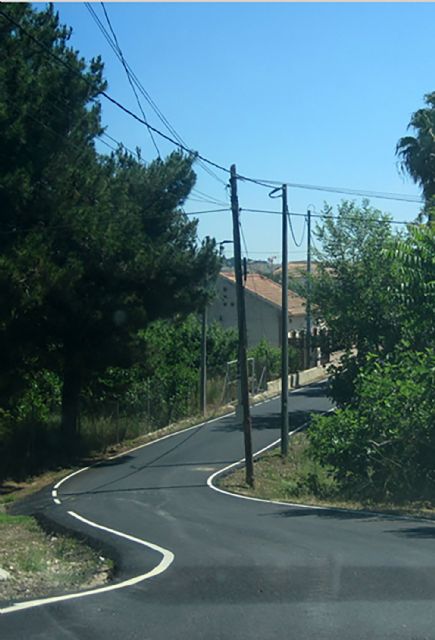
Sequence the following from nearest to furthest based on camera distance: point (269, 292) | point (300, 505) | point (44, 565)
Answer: point (44, 565)
point (300, 505)
point (269, 292)

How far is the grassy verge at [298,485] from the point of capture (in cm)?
1875

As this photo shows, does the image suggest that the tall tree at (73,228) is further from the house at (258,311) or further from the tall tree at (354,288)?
the house at (258,311)

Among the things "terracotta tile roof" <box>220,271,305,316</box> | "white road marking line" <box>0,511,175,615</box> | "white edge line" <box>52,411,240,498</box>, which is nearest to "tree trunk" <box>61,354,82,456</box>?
"white edge line" <box>52,411,240,498</box>

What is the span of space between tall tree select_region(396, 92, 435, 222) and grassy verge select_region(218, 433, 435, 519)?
12.8 metres

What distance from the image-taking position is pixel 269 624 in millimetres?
6707

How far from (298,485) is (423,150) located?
64.3 feet

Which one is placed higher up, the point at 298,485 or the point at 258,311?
the point at 258,311

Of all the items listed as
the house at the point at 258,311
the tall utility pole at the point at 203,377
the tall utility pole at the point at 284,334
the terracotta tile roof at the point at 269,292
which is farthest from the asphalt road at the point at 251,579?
the terracotta tile roof at the point at 269,292

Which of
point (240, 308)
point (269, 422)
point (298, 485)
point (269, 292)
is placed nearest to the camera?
point (298, 485)

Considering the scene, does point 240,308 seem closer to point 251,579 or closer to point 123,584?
point 251,579

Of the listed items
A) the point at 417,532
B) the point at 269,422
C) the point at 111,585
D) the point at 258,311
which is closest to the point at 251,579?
the point at 111,585

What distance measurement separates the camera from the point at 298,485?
2383cm

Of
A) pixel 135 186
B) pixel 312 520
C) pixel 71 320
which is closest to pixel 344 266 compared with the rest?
pixel 135 186

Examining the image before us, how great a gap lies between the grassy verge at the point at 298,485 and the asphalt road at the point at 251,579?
7.02ft
